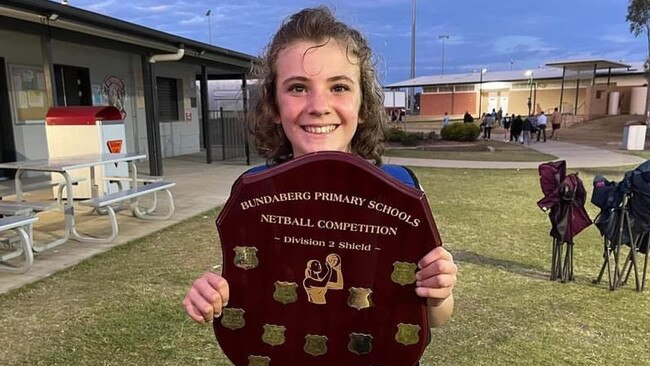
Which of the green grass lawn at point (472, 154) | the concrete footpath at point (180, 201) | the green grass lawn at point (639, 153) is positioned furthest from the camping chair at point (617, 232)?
the green grass lawn at point (639, 153)

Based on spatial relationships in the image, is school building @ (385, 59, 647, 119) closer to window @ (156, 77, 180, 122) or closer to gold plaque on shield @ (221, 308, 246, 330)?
window @ (156, 77, 180, 122)

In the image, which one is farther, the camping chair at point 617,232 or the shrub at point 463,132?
the shrub at point 463,132

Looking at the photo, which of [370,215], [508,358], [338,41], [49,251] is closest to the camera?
[370,215]

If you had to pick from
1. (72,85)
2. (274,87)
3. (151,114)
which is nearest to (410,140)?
(151,114)

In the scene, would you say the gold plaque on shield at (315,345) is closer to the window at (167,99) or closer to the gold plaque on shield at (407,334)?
the gold plaque on shield at (407,334)

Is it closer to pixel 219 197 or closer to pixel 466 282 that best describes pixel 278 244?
pixel 466 282

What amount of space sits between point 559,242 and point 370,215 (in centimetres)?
413

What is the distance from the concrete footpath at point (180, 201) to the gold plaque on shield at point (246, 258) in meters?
3.34

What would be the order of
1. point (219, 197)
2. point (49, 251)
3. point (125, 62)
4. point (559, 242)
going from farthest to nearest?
point (125, 62), point (219, 197), point (49, 251), point (559, 242)

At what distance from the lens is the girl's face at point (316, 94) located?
125cm

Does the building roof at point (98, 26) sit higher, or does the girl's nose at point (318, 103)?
the building roof at point (98, 26)

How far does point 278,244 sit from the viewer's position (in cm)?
112

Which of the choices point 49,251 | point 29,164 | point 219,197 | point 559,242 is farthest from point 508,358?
point 219,197

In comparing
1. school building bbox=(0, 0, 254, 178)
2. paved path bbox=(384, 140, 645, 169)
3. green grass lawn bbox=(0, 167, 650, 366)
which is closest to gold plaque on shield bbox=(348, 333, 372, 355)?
green grass lawn bbox=(0, 167, 650, 366)
